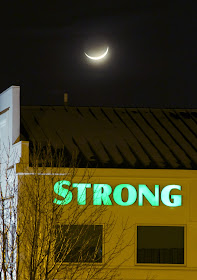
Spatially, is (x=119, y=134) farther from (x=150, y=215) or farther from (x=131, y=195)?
(x=150, y=215)

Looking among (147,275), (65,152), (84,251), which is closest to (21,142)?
(65,152)

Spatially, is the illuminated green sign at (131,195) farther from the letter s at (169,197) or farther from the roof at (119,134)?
the roof at (119,134)

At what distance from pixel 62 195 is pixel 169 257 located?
470 cm

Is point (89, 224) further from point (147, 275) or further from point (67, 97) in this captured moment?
point (67, 97)

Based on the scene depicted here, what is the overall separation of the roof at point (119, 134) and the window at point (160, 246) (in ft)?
8.25

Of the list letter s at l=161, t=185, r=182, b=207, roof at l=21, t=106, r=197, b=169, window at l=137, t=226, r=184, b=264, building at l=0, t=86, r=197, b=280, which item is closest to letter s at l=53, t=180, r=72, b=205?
building at l=0, t=86, r=197, b=280

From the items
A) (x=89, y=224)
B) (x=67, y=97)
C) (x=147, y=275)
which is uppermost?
(x=67, y=97)

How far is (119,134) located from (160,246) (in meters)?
5.48

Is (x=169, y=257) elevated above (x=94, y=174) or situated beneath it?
situated beneath

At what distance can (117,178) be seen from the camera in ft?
100.0

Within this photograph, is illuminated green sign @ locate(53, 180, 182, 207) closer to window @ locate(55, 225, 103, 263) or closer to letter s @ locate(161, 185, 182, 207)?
letter s @ locate(161, 185, 182, 207)

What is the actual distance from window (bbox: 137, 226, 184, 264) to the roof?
8.25ft

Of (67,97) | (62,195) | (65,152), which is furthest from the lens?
(67,97)

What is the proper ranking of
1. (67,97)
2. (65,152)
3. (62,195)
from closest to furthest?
(62,195) → (65,152) → (67,97)
